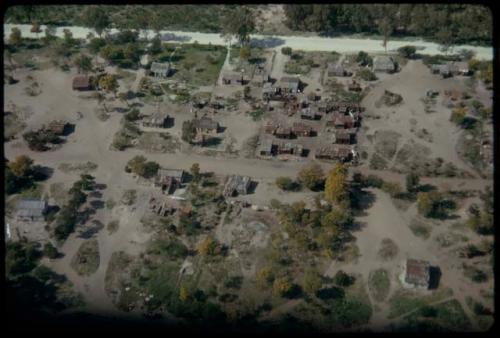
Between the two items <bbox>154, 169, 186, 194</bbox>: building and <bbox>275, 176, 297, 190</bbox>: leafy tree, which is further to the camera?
<bbox>154, 169, 186, 194</bbox>: building

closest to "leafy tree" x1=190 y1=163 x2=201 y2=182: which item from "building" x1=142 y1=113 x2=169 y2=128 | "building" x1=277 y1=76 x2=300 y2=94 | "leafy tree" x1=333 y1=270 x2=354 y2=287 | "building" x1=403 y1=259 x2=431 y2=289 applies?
"building" x1=142 y1=113 x2=169 y2=128

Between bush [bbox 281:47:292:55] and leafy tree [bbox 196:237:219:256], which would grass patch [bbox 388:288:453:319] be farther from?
bush [bbox 281:47:292:55]

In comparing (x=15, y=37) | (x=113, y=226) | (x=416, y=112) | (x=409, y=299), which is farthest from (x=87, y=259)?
(x=15, y=37)

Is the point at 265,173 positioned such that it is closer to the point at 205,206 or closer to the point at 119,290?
the point at 205,206

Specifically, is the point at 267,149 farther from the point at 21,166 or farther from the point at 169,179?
the point at 21,166

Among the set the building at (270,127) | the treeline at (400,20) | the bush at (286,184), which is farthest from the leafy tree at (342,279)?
the treeline at (400,20)

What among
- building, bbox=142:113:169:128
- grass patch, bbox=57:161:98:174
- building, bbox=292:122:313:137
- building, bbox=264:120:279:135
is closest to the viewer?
grass patch, bbox=57:161:98:174

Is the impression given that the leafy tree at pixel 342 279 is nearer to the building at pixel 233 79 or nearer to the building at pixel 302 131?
the building at pixel 302 131
